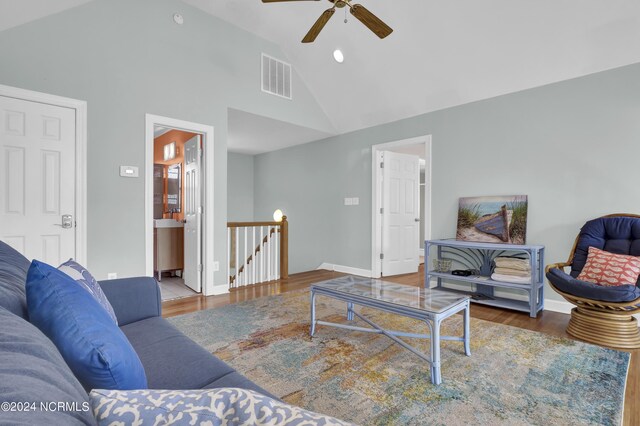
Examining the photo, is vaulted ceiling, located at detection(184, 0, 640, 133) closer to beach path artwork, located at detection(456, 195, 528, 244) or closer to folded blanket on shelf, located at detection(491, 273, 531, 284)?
beach path artwork, located at detection(456, 195, 528, 244)

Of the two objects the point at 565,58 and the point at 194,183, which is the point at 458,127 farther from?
the point at 194,183

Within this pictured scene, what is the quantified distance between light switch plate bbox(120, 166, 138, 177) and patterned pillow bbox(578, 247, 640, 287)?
4.62m

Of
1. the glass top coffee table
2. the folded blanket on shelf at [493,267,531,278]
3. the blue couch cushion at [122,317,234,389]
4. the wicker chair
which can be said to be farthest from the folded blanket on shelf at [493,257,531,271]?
the blue couch cushion at [122,317,234,389]

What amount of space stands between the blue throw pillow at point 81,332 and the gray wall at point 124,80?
9.16 feet

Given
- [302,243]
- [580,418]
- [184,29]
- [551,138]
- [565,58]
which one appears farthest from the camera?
[302,243]

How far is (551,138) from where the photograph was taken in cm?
351

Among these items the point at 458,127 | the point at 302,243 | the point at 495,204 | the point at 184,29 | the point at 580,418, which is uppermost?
the point at 184,29

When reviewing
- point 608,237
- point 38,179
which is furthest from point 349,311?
point 38,179

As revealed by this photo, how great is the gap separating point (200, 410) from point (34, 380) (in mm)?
260

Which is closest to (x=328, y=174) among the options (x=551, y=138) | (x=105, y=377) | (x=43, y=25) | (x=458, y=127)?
(x=458, y=127)

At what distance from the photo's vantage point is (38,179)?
2.91 meters

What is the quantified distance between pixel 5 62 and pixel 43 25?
0.49 m

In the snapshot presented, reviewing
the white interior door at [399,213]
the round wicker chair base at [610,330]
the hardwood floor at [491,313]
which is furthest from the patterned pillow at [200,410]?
the white interior door at [399,213]

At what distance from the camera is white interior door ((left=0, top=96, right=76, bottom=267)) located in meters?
2.76
